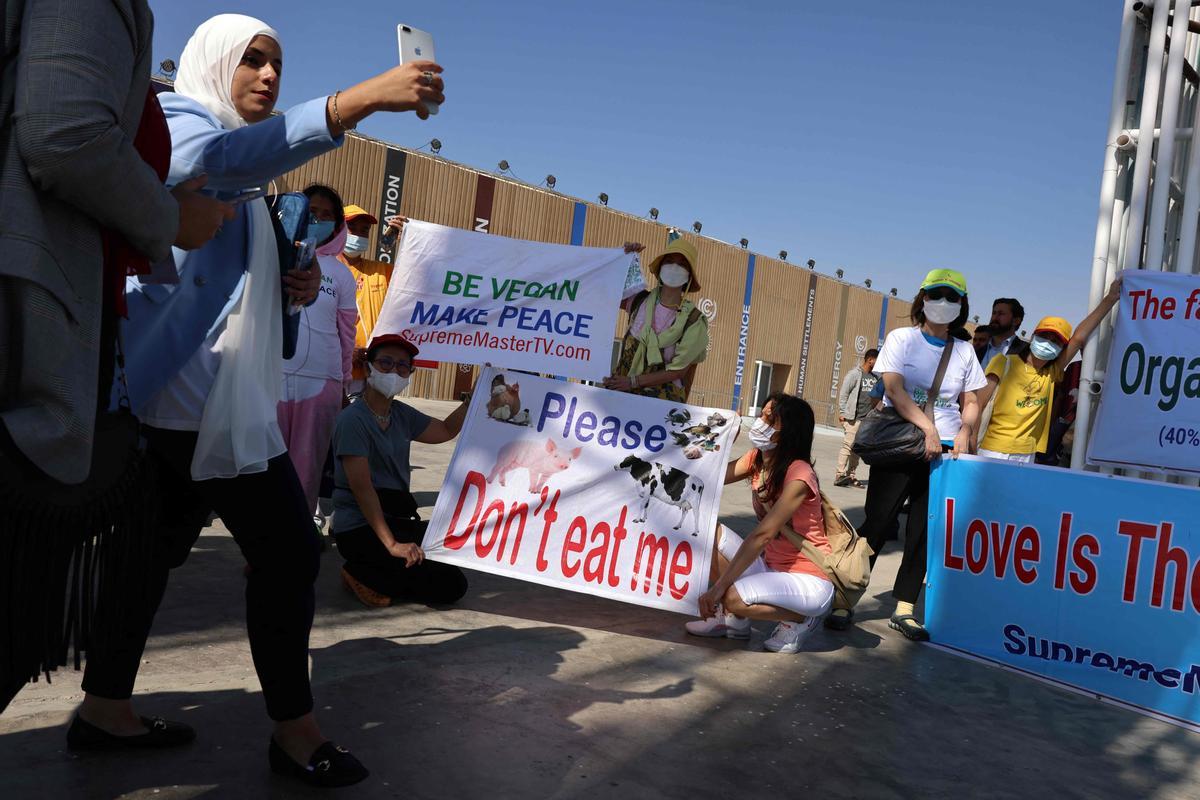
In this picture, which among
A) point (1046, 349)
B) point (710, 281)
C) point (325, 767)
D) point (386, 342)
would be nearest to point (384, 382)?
point (386, 342)

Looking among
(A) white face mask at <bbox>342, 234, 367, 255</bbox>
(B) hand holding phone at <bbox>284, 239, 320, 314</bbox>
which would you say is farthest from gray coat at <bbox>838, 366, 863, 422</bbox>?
(B) hand holding phone at <bbox>284, 239, 320, 314</bbox>

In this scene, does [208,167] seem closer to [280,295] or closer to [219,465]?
[280,295]

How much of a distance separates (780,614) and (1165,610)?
157 centimetres

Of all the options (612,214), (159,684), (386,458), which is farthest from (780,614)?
(612,214)

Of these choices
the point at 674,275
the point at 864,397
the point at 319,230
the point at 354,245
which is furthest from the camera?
the point at 864,397

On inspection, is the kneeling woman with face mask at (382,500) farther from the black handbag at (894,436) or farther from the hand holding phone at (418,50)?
the hand holding phone at (418,50)

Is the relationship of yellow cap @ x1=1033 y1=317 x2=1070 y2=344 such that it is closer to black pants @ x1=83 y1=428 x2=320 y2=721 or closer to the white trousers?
the white trousers

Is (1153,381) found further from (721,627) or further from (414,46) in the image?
(414,46)

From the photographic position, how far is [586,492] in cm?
465

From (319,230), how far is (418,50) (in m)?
0.97

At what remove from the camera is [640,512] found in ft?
15.1

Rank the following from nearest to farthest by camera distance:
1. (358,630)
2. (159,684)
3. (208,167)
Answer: (208,167) < (159,684) < (358,630)

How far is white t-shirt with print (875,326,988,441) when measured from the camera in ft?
16.7

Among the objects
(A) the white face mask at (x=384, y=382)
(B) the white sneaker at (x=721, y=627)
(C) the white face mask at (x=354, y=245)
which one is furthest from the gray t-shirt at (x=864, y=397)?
(A) the white face mask at (x=384, y=382)
